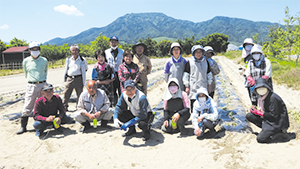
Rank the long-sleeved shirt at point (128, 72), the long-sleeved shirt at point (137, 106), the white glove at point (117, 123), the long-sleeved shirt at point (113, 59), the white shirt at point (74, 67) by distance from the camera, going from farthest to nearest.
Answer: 1. the long-sleeved shirt at point (113, 59)
2. the white shirt at point (74, 67)
3. the long-sleeved shirt at point (128, 72)
4. the long-sleeved shirt at point (137, 106)
5. the white glove at point (117, 123)

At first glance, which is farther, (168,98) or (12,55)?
(12,55)

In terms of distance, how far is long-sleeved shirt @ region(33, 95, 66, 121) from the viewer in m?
4.21

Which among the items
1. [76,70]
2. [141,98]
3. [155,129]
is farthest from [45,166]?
[76,70]

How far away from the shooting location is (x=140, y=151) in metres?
3.60

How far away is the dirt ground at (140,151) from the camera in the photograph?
3.10 meters

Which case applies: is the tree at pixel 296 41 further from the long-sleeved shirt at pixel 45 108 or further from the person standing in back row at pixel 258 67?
the long-sleeved shirt at pixel 45 108

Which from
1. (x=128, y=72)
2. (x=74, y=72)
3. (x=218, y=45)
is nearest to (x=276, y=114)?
(x=128, y=72)

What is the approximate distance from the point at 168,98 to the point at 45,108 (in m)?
2.62

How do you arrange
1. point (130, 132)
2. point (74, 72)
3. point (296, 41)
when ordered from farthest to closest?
point (296, 41) < point (74, 72) < point (130, 132)

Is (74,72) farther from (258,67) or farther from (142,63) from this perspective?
(258,67)

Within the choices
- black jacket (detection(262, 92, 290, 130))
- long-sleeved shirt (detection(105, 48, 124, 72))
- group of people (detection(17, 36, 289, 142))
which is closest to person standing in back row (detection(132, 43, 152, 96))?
group of people (detection(17, 36, 289, 142))

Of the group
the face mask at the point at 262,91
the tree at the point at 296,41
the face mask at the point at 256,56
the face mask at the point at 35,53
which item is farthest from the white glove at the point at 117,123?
the tree at the point at 296,41

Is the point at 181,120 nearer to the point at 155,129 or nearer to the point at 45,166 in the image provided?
the point at 155,129

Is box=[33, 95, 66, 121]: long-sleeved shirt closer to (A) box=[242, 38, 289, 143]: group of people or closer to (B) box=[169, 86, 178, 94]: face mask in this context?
(B) box=[169, 86, 178, 94]: face mask
